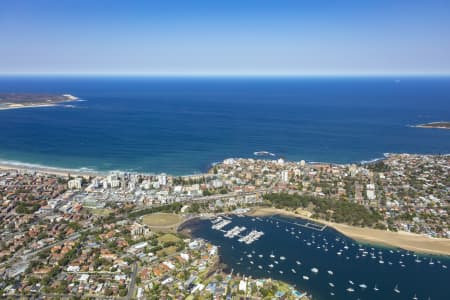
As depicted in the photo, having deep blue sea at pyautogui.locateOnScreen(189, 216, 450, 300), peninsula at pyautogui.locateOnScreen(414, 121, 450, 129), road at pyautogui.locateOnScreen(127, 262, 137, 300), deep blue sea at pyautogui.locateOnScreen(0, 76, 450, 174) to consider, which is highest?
peninsula at pyautogui.locateOnScreen(414, 121, 450, 129)

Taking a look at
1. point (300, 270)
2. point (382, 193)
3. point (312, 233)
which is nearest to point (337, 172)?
point (382, 193)

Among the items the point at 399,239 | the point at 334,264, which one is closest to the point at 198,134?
the point at 399,239

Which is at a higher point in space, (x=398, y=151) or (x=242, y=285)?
(x=398, y=151)

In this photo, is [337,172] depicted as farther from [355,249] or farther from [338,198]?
[355,249]

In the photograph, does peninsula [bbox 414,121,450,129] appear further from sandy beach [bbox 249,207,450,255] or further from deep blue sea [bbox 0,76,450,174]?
sandy beach [bbox 249,207,450,255]

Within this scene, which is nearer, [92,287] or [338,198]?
[92,287]

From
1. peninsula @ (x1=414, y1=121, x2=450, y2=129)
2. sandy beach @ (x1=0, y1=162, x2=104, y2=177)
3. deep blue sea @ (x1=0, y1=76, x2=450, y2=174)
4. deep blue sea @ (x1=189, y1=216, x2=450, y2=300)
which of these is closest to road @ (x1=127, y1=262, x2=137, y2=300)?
deep blue sea @ (x1=189, y1=216, x2=450, y2=300)

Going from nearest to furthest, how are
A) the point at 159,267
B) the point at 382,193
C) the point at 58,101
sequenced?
the point at 159,267
the point at 382,193
the point at 58,101

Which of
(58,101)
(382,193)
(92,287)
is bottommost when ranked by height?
(92,287)
